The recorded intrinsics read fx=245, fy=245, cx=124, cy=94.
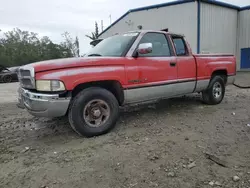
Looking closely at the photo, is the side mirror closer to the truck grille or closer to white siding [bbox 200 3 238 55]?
the truck grille

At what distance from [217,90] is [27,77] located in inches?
199

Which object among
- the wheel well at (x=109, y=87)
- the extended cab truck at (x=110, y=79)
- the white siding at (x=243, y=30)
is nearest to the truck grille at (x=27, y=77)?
the extended cab truck at (x=110, y=79)

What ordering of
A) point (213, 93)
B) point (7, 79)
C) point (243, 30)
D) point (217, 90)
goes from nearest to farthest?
point (213, 93)
point (217, 90)
point (7, 79)
point (243, 30)

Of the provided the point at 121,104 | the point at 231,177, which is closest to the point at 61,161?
the point at 121,104

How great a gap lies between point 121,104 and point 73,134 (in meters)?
1.07

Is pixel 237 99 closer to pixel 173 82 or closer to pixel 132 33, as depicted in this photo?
pixel 173 82

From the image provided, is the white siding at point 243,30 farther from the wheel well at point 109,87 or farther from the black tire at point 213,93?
the wheel well at point 109,87

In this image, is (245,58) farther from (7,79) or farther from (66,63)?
(66,63)

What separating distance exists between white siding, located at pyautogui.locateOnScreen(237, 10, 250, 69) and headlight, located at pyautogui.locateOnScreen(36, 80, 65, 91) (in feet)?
59.8

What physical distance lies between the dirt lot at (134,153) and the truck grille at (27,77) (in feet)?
3.20

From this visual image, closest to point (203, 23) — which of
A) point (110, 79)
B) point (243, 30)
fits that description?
point (243, 30)

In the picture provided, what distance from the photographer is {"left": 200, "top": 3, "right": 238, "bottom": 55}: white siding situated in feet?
51.4

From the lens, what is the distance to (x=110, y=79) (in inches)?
172

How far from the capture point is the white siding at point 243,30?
59.7 feet
